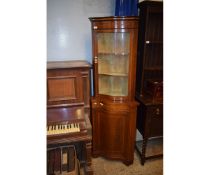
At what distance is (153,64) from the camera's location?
2.62 meters

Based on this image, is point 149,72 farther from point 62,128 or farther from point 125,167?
point 62,128

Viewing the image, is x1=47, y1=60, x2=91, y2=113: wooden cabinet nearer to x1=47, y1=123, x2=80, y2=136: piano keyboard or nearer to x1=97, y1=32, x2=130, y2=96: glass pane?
x1=47, y1=123, x2=80, y2=136: piano keyboard

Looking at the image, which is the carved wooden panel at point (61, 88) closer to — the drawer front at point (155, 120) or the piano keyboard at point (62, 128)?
the piano keyboard at point (62, 128)

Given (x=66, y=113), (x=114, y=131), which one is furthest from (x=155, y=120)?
(x=66, y=113)

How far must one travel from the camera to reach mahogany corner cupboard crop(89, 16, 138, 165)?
2.20m

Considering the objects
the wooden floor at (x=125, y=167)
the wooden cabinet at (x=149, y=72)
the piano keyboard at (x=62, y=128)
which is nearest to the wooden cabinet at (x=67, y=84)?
the piano keyboard at (x=62, y=128)

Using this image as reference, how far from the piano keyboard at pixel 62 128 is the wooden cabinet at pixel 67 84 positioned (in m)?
0.20

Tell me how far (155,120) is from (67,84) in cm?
115

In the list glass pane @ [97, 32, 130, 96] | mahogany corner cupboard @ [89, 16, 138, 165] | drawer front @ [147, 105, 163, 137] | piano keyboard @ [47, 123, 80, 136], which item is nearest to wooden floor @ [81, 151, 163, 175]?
mahogany corner cupboard @ [89, 16, 138, 165]

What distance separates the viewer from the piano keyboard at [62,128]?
6.09ft

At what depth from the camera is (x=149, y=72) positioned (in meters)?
2.61
